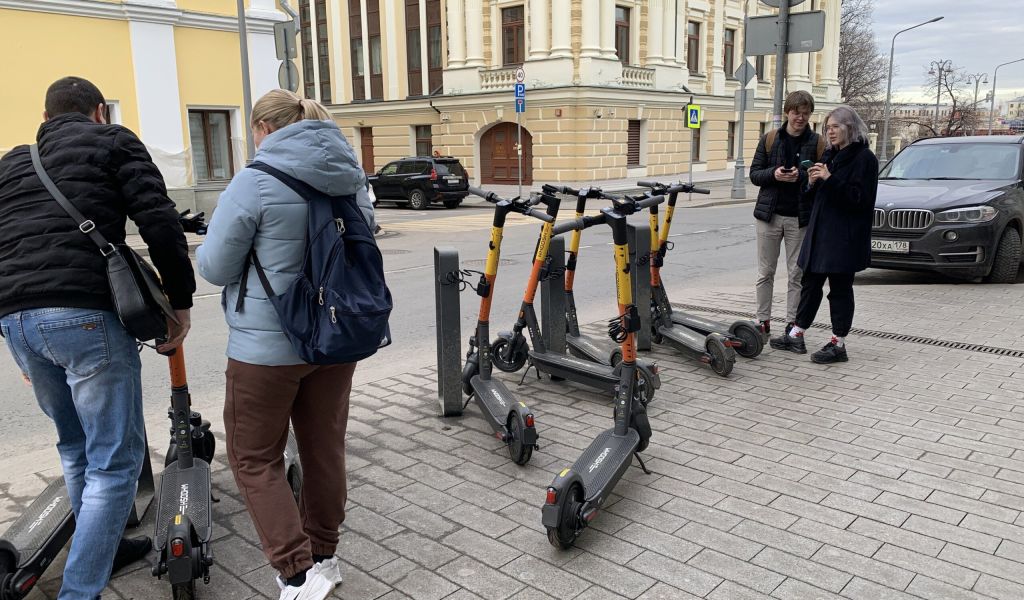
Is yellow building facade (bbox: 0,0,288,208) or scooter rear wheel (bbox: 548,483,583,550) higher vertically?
yellow building facade (bbox: 0,0,288,208)

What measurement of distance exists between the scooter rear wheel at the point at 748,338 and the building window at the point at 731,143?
3429 centimetres

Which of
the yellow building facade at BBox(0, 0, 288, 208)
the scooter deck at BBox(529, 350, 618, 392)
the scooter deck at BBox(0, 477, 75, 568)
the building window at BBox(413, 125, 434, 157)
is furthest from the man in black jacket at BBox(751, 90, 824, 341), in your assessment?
the building window at BBox(413, 125, 434, 157)

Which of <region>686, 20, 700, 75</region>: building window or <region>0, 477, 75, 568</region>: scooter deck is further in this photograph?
<region>686, 20, 700, 75</region>: building window

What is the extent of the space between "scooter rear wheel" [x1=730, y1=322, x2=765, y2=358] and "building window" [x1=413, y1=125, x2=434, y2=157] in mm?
29676

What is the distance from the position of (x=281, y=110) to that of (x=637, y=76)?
102ft

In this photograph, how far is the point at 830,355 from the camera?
6.18 m

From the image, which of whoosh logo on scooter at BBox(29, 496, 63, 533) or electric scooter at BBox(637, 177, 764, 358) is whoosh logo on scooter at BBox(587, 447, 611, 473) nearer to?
whoosh logo on scooter at BBox(29, 496, 63, 533)

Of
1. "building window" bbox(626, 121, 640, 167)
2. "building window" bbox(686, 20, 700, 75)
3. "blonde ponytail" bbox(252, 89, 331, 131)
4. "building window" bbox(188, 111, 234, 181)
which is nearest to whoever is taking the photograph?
"blonde ponytail" bbox(252, 89, 331, 131)

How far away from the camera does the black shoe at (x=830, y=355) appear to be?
6.18m

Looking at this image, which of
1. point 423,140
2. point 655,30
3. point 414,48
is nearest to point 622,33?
point 655,30

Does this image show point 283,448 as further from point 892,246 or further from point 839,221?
point 892,246

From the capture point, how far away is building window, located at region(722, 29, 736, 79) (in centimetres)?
3909

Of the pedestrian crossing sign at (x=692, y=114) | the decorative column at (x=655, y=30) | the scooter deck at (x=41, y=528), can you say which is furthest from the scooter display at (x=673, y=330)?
the decorative column at (x=655, y=30)

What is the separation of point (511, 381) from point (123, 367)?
10.9 feet
